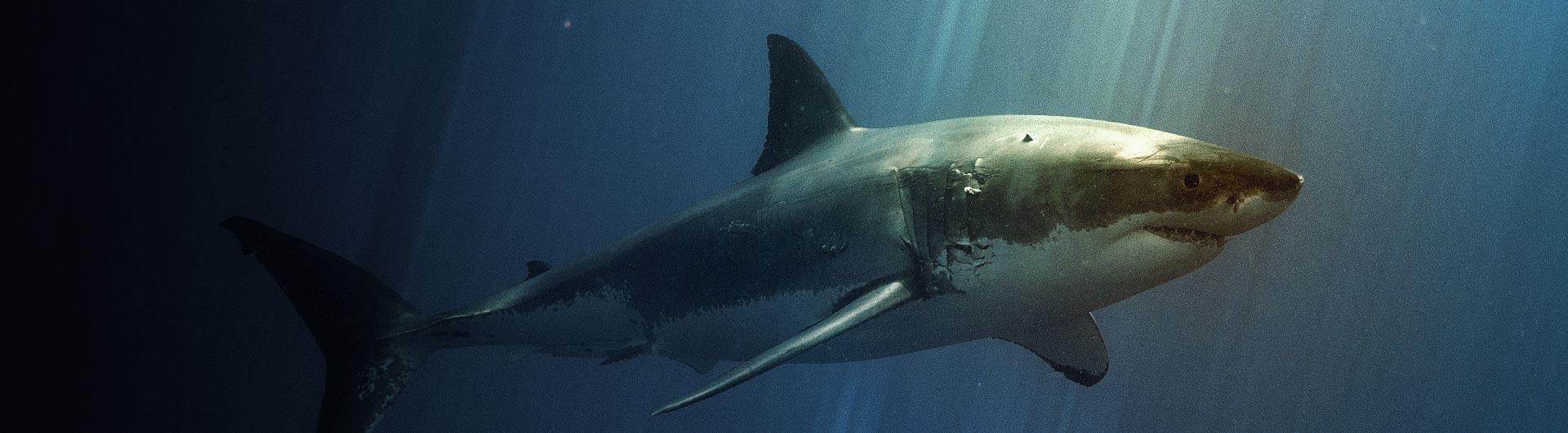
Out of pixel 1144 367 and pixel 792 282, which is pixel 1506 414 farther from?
pixel 792 282

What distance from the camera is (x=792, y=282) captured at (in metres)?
3.72

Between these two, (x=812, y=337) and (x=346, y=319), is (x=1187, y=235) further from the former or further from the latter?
(x=346, y=319)

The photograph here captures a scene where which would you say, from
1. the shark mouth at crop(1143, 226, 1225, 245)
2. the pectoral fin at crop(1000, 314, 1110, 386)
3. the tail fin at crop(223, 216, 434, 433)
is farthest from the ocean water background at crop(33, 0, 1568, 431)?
the shark mouth at crop(1143, 226, 1225, 245)

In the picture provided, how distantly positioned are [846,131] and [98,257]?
1075cm

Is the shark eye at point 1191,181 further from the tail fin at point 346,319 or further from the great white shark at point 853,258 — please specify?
the tail fin at point 346,319

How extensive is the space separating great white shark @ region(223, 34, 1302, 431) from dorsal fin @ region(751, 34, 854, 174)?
1 cm

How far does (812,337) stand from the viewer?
2.94 metres

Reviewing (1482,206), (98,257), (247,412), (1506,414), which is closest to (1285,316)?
(1482,206)

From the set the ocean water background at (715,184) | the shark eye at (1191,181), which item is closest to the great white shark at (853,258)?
the shark eye at (1191,181)

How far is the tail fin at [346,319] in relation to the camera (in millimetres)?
4855

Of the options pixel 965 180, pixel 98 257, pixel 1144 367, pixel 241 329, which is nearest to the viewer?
pixel 965 180

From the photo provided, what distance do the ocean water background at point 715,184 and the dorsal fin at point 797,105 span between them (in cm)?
221

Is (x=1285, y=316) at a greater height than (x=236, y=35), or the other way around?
(x=236, y=35)

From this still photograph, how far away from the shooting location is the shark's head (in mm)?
2594
